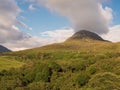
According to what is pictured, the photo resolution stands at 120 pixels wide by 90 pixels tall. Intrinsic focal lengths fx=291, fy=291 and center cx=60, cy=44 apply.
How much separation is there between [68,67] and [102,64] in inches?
919

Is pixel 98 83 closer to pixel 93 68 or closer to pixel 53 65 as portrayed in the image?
pixel 93 68

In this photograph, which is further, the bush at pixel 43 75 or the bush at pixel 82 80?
the bush at pixel 43 75

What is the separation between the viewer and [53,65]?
150250 mm

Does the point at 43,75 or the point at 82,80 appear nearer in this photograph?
the point at 82,80

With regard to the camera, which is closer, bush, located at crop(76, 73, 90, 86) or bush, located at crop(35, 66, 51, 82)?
bush, located at crop(76, 73, 90, 86)

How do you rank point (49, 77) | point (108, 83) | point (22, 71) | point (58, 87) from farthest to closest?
point (22, 71) < point (49, 77) < point (58, 87) < point (108, 83)

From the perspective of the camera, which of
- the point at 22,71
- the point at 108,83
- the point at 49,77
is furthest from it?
the point at 22,71

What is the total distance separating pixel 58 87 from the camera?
10556 cm

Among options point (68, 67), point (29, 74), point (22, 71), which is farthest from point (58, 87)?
point (68, 67)

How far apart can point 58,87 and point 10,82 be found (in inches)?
721

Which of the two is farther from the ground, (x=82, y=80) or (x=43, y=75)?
(x=43, y=75)

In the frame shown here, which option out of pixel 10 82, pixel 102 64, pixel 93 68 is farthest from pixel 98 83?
pixel 102 64

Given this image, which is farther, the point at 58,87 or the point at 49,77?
the point at 49,77

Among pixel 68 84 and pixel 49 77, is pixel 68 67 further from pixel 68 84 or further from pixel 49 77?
pixel 68 84
